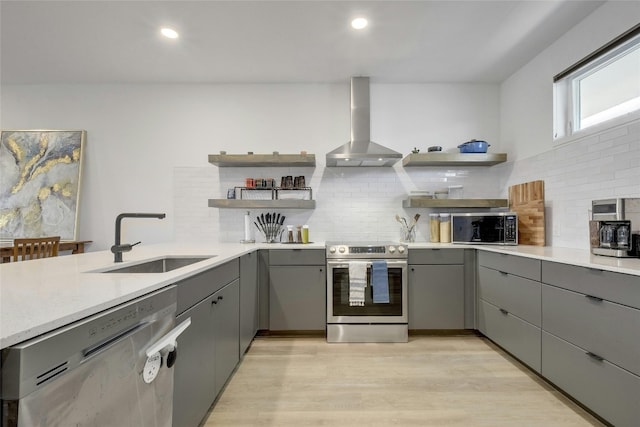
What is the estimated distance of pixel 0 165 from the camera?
3.60m

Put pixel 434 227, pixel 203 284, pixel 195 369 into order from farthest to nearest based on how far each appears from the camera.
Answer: pixel 434 227 < pixel 203 284 < pixel 195 369

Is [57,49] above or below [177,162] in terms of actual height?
above

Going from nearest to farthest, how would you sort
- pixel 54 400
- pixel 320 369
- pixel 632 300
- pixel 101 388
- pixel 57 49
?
pixel 54 400 → pixel 101 388 → pixel 632 300 → pixel 320 369 → pixel 57 49

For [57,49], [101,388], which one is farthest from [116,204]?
[101,388]

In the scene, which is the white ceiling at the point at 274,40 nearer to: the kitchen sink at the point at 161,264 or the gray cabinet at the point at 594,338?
the kitchen sink at the point at 161,264

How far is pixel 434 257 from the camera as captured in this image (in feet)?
10.00

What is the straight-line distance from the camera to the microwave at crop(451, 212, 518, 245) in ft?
9.75

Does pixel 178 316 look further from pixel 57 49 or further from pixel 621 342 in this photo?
pixel 57 49

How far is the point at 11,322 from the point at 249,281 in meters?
2.01

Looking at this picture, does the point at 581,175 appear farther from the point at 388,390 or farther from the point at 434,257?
the point at 388,390

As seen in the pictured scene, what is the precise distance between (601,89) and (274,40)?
2814mm

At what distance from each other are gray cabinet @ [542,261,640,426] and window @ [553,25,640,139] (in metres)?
1.32

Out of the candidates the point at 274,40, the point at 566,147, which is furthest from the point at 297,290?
the point at 566,147

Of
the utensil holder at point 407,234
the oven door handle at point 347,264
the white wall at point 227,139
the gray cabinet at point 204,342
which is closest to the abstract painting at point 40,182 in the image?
the white wall at point 227,139
